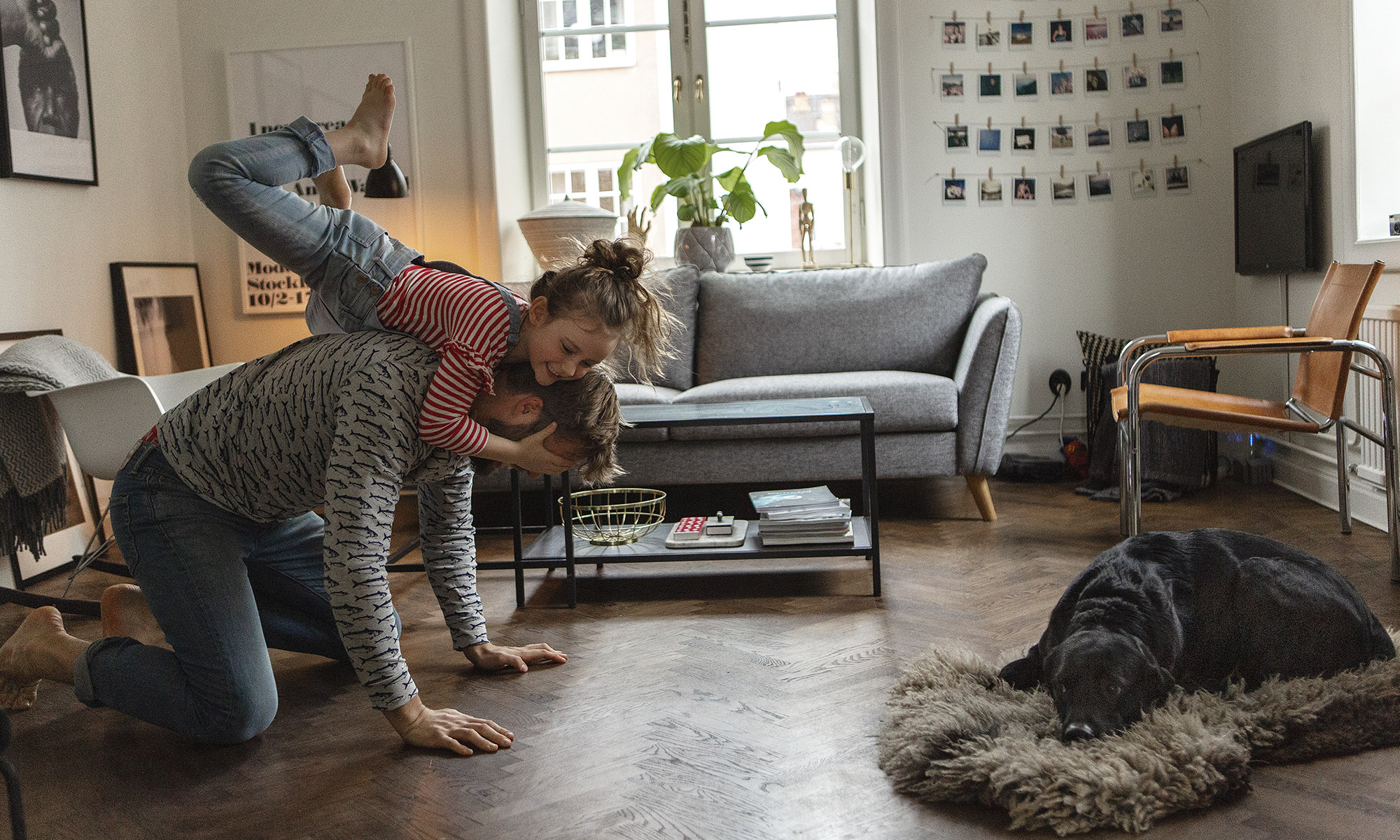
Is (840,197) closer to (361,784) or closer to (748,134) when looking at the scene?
(748,134)

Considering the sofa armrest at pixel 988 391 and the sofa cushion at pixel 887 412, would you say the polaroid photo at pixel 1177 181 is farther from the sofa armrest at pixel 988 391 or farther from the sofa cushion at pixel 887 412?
the sofa cushion at pixel 887 412

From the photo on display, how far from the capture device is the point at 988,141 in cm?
433

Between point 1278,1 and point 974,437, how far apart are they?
193 centimetres

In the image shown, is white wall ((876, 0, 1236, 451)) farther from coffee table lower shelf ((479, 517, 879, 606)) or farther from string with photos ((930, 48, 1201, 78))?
coffee table lower shelf ((479, 517, 879, 606))

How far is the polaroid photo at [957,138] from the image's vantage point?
14.2 ft

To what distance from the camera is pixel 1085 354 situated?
416cm

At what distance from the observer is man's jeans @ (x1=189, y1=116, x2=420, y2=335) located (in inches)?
60.4

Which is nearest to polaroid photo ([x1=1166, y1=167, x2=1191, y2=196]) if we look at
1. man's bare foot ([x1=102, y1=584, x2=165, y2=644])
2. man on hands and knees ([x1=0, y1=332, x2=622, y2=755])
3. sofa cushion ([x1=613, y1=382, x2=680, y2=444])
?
sofa cushion ([x1=613, y1=382, x2=680, y2=444])

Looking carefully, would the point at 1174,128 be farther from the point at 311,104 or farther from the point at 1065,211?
the point at 311,104

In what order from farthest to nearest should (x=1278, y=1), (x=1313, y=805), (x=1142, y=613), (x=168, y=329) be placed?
(x=168, y=329) < (x=1278, y=1) < (x=1142, y=613) < (x=1313, y=805)

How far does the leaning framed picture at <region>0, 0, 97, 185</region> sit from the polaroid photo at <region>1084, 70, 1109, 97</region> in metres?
3.70

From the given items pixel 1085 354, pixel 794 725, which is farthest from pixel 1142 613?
pixel 1085 354

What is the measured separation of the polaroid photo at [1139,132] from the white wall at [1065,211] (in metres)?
0.03

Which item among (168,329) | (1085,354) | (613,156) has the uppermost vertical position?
(613,156)
